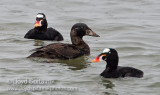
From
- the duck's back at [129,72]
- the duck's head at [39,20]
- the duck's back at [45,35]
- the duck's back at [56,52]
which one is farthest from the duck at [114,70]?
the duck's head at [39,20]

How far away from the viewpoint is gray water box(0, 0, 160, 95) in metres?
11.6

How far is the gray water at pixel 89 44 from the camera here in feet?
38.0

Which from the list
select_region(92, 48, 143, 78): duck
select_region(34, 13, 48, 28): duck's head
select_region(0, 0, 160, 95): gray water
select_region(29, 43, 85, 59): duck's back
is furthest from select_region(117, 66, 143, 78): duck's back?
select_region(34, 13, 48, 28): duck's head

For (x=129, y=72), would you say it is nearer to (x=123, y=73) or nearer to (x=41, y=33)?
(x=123, y=73)

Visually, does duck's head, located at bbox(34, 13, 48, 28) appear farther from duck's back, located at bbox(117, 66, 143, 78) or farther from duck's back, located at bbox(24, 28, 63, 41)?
duck's back, located at bbox(117, 66, 143, 78)

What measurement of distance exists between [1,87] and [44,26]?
545 centimetres

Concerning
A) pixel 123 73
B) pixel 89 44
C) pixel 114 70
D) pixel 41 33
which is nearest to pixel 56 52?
pixel 114 70

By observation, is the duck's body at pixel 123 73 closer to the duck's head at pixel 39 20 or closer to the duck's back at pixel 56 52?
the duck's back at pixel 56 52

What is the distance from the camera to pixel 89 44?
16.2m

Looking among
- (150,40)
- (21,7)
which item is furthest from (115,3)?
(150,40)

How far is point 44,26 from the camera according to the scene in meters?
16.8

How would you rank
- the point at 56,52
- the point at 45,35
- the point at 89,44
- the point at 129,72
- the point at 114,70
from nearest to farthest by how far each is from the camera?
the point at 129,72, the point at 114,70, the point at 56,52, the point at 89,44, the point at 45,35

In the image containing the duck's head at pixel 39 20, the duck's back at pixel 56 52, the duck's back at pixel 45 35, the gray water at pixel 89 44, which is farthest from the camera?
the duck's head at pixel 39 20

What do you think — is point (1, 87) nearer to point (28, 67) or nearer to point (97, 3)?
point (28, 67)
